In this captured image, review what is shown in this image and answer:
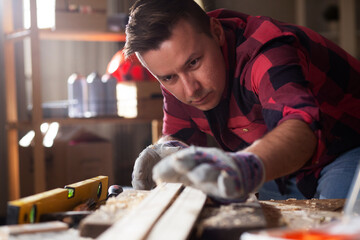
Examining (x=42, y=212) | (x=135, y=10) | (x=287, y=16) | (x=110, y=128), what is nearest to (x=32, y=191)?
(x=110, y=128)

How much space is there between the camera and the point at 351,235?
20.8 inches

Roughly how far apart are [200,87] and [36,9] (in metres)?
1.77

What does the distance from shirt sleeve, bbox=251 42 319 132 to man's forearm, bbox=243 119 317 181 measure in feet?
0.08

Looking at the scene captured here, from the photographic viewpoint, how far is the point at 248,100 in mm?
1234

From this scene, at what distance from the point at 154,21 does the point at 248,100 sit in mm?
347

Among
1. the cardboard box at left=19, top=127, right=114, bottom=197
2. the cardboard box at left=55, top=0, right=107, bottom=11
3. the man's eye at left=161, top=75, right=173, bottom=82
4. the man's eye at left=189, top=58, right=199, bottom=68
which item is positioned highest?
the cardboard box at left=55, top=0, right=107, bottom=11

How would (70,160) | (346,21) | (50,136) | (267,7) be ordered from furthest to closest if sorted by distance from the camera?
(267,7) < (346,21) < (50,136) < (70,160)

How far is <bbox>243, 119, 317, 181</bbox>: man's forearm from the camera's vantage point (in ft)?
2.43

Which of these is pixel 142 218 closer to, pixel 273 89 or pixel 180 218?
pixel 180 218

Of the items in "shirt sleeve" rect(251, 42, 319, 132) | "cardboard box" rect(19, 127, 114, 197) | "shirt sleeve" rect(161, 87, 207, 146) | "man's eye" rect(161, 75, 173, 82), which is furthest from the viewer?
"cardboard box" rect(19, 127, 114, 197)

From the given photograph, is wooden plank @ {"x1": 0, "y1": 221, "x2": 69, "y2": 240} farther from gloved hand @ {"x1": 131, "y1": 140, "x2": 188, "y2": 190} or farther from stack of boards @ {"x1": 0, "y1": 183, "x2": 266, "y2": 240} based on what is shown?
gloved hand @ {"x1": 131, "y1": 140, "x2": 188, "y2": 190}

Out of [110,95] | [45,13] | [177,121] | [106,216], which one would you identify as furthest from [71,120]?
[106,216]

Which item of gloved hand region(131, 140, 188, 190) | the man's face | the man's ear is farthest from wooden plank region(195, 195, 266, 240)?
the man's ear

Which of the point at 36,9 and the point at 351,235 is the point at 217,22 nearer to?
the point at 351,235
